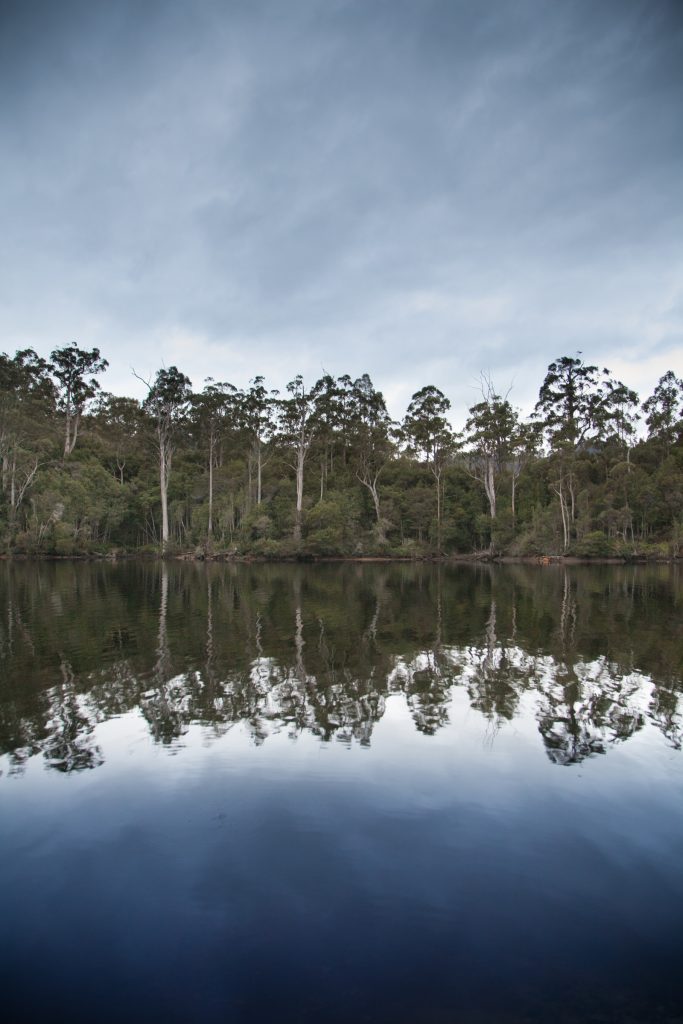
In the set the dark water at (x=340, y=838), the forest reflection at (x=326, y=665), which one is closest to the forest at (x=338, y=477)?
the forest reflection at (x=326, y=665)

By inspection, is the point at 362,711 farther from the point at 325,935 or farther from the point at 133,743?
→ the point at 325,935

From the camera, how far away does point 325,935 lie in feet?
11.6

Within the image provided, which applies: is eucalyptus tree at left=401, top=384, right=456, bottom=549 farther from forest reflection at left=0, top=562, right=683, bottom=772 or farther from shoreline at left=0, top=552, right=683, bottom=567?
forest reflection at left=0, top=562, right=683, bottom=772

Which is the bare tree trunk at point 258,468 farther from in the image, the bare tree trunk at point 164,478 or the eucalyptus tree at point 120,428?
the eucalyptus tree at point 120,428

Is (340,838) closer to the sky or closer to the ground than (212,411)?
closer to the ground

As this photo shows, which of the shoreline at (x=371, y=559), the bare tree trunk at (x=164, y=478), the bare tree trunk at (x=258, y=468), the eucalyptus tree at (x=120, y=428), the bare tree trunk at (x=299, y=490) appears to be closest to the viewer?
the shoreline at (x=371, y=559)

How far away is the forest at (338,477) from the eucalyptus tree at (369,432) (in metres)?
0.14

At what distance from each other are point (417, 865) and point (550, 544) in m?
44.0

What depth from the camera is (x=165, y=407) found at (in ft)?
169

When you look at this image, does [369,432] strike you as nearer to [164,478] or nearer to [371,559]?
[371,559]

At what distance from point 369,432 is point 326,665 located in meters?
43.4

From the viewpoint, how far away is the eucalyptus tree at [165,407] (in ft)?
166

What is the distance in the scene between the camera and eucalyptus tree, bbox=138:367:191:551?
50656 mm

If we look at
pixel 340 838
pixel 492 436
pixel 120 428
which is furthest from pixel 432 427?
pixel 340 838
